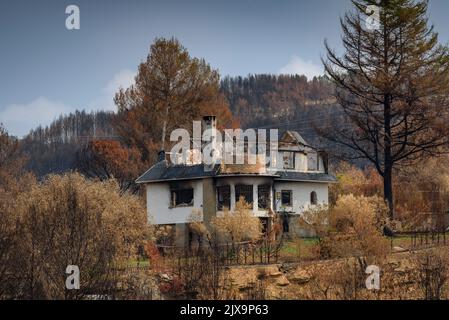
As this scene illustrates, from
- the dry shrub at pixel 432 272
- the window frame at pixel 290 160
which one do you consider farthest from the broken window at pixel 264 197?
the dry shrub at pixel 432 272

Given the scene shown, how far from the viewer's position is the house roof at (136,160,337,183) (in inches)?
1753

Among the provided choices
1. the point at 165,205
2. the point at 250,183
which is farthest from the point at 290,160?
the point at 165,205

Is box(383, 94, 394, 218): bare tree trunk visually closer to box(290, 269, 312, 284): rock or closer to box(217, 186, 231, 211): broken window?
box(217, 186, 231, 211): broken window

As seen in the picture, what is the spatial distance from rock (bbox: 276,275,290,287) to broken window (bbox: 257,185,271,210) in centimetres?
1097

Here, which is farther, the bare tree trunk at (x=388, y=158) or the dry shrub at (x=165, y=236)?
the bare tree trunk at (x=388, y=158)

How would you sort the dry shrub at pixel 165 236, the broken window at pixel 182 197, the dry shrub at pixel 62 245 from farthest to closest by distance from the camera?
the broken window at pixel 182 197
the dry shrub at pixel 165 236
the dry shrub at pixel 62 245

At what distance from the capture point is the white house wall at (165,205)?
1763 inches

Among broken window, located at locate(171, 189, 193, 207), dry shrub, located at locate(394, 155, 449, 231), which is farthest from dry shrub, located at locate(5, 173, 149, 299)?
dry shrub, located at locate(394, 155, 449, 231)

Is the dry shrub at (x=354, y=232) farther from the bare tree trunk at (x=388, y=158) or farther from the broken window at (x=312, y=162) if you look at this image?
the broken window at (x=312, y=162)

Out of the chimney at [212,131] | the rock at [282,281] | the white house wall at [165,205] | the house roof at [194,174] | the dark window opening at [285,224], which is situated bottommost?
the rock at [282,281]

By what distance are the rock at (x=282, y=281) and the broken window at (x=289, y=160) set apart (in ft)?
48.6

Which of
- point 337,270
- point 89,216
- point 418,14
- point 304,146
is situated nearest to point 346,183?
point 304,146
